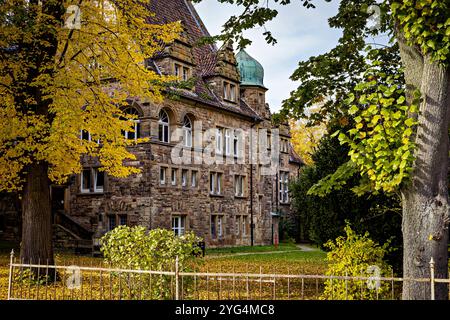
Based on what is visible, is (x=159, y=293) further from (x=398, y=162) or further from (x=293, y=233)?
(x=293, y=233)

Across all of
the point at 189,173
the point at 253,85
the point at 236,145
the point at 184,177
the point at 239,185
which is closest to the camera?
the point at 184,177

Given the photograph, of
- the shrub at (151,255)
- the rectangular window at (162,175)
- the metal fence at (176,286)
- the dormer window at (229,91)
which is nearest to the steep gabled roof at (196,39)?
the dormer window at (229,91)

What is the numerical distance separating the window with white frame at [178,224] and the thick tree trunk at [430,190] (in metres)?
20.0

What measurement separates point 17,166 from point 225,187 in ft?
59.9

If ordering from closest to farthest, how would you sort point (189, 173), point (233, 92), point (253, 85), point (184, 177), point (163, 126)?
point (163, 126) → point (184, 177) → point (189, 173) → point (233, 92) → point (253, 85)

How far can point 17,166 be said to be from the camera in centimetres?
1392

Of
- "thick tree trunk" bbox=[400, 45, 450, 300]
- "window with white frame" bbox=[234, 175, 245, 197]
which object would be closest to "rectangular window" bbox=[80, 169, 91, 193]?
"window with white frame" bbox=[234, 175, 245, 197]

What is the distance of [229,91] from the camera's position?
3206 centimetres

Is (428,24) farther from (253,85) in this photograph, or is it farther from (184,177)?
(253,85)

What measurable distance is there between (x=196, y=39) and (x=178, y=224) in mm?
11315

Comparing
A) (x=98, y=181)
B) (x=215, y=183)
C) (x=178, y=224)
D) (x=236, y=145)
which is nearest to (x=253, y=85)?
(x=236, y=145)

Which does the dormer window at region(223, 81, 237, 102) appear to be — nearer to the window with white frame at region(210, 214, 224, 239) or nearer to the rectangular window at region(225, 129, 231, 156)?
the rectangular window at region(225, 129, 231, 156)

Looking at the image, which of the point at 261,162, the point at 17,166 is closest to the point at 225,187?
the point at 261,162

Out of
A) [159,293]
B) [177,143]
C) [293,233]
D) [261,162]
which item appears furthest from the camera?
[293,233]
